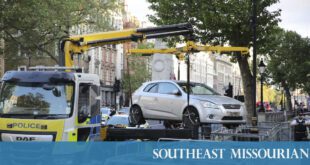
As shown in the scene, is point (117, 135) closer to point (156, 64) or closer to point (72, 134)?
point (72, 134)

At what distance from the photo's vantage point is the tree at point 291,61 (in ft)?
184

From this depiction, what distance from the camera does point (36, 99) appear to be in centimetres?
1233

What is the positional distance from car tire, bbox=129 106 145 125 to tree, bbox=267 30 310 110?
143ft

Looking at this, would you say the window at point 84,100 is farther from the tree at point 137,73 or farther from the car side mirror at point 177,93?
the tree at point 137,73

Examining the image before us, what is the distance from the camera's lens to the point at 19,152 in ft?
37.8

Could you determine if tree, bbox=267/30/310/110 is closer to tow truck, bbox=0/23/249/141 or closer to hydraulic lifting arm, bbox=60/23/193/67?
hydraulic lifting arm, bbox=60/23/193/67

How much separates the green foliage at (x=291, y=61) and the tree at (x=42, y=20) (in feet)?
67.9

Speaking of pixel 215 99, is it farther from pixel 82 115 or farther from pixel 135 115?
pixel 82 115

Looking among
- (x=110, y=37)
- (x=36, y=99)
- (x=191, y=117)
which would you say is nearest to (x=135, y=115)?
(x=191, y=117)

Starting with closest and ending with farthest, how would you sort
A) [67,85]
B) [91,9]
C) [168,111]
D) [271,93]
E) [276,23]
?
[67,85]
[168,111]
[276,23]
[91,9]
[271,93]

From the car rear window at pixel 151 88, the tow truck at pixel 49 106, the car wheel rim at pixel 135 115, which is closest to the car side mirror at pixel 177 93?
the car rear window at pixel 151 88

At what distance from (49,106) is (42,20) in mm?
23577


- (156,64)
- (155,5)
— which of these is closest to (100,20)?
(156,64)

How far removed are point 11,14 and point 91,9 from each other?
510 inches
